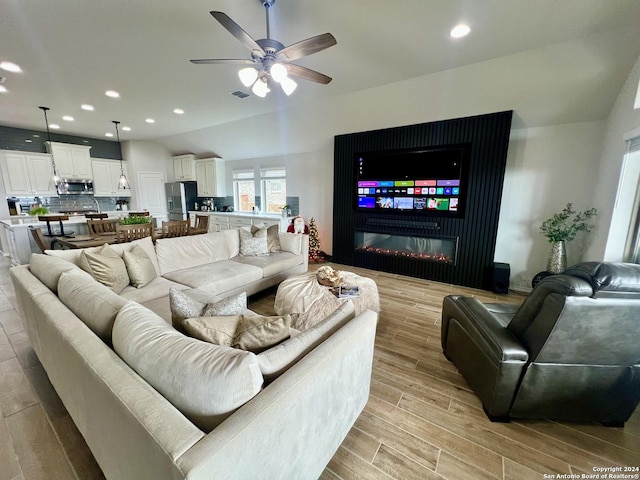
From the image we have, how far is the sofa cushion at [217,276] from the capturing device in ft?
8.61

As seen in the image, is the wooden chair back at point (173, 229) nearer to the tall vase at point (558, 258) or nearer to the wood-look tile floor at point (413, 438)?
the wood-look tile floor at point (413, 438)

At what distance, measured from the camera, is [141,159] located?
290 inches

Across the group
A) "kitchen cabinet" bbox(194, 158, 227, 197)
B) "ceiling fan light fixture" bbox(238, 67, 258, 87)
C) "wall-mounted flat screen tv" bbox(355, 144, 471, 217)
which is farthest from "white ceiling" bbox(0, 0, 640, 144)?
"kitchen cabinet" bbox(194, 158, 227, 197)

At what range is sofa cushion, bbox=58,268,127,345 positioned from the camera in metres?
1.27

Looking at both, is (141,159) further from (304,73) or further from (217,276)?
(304,73)

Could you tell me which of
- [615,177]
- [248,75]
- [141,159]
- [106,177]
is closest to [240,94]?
[248,75]

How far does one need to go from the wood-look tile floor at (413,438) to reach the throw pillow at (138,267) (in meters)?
0.91

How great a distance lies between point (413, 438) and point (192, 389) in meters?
1.38

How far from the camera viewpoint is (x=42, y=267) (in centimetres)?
196

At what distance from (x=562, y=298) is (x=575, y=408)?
801 mm

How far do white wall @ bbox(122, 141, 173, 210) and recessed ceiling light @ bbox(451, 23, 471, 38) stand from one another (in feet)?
26.7

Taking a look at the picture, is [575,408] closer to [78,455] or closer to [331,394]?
[331,394]

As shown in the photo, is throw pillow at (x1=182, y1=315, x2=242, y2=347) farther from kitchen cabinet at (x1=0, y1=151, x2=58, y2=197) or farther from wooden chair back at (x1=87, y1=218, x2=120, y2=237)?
kitchen cabinet at (x1=0, y1=151, x2=58, y2=197)

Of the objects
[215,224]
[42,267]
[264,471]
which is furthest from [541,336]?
[215,224]
